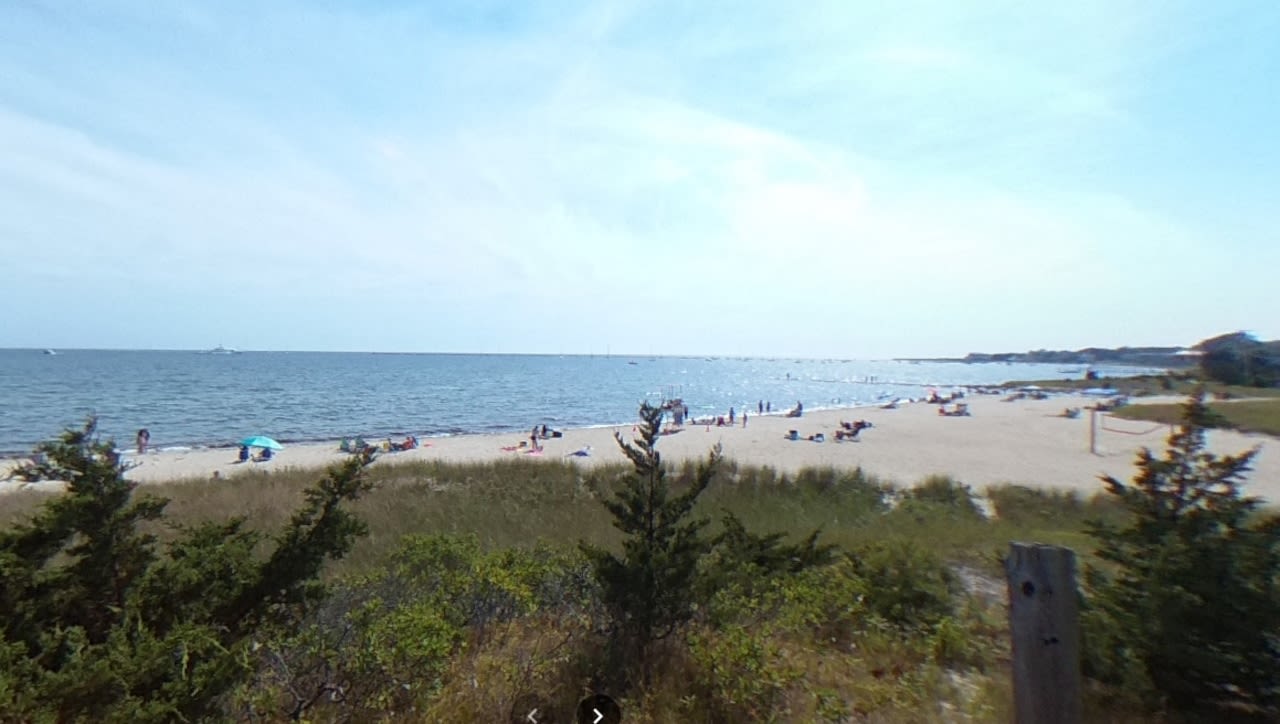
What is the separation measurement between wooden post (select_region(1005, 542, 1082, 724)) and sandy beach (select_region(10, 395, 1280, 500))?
15362 mm

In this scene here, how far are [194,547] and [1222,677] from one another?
616 cm

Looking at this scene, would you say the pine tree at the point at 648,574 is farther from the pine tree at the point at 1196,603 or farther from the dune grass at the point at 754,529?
the pine tree at the point at 1196,603

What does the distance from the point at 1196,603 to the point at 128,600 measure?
5965 mm

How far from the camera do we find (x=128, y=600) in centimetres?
309

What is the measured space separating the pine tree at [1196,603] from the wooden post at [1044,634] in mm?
1741

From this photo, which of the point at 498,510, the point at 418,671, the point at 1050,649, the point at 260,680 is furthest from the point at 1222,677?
the point at 498,510

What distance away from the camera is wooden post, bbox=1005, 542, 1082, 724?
239 centimetres

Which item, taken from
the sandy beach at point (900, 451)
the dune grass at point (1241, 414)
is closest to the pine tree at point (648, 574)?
the sandy beach at point (900, 451)

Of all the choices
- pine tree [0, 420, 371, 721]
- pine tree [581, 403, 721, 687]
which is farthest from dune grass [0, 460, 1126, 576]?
pine tree [0, 420, 371, 721]

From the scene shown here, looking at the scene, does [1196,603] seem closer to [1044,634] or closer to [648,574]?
[1044,634]

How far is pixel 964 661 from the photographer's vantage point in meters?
4.52

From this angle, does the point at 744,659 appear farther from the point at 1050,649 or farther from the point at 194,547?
the point at 194,547

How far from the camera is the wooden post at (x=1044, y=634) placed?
2391 millimetres

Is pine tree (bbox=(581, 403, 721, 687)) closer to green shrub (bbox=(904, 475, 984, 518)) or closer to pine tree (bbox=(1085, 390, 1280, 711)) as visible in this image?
pine tree (bbox=(1085, 390, 1280, 711))
